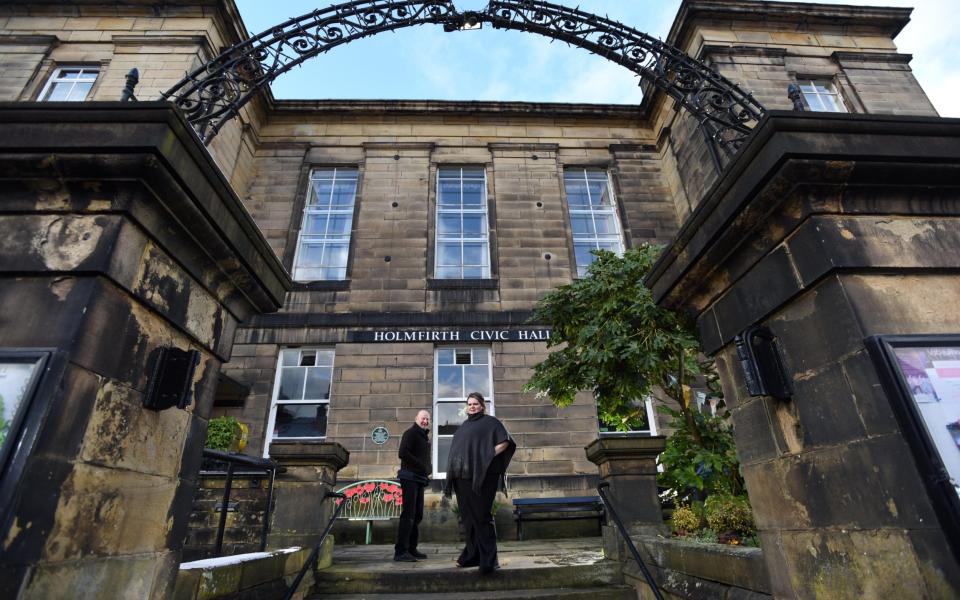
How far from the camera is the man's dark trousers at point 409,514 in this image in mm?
5426

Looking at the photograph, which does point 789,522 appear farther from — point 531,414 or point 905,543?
point 531,414

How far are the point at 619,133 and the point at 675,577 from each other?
1299 centimetres

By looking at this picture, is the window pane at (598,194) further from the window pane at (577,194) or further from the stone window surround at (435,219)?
the stone window surround at (435,219)

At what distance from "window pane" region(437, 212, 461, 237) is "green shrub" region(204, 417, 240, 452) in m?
6.46

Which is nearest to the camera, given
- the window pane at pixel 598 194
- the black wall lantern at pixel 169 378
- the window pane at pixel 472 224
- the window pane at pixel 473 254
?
the black wall lantern at pixel 169 378

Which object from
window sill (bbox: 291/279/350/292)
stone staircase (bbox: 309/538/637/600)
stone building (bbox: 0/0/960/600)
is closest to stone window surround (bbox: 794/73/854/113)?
stone building (bbox: 0/0/960/600)

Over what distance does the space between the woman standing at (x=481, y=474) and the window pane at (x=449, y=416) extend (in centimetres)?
532

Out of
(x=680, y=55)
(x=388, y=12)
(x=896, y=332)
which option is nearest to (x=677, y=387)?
(x=680, y=55)

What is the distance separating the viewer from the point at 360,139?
44.5ft

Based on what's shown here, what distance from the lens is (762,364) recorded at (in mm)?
2299

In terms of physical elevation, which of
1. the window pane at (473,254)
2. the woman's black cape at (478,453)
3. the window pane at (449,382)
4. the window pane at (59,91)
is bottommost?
the woman's black cape at (478,453)

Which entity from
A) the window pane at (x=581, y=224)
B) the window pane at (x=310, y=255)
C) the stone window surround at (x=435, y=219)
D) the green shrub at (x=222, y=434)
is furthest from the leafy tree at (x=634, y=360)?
the window pane at (x=310, y=255)

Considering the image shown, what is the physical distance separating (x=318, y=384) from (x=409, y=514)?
558 cm

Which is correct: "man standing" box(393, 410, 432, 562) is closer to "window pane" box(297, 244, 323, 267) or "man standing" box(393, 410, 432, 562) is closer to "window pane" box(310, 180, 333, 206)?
"window pane" box(297, 244, 323, 267)
